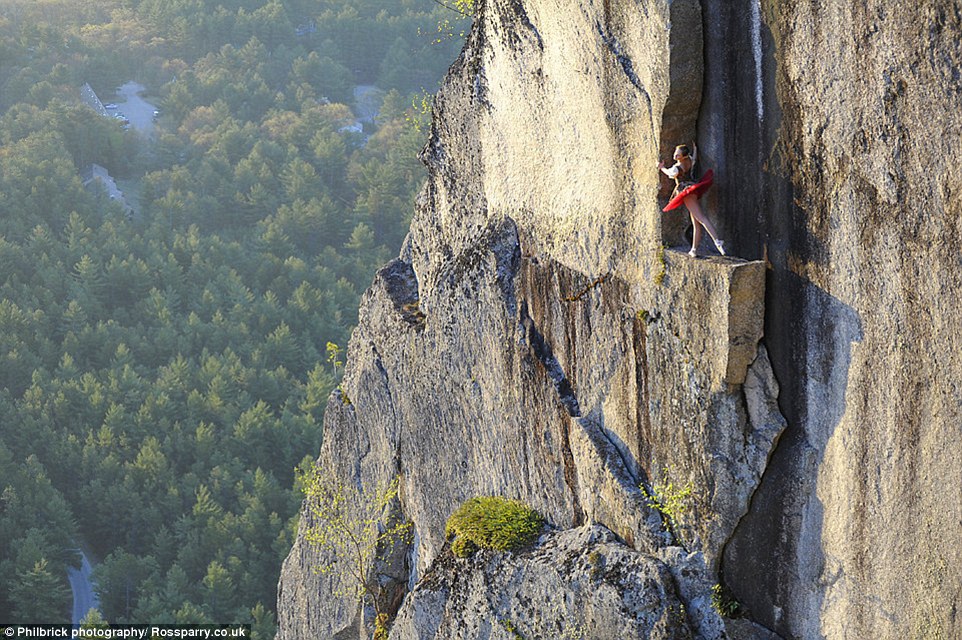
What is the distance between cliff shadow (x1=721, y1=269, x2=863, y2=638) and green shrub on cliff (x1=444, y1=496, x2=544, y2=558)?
3069 mm

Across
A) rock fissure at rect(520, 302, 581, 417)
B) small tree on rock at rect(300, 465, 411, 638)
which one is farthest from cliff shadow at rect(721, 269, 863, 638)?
small tree on rock at rect(300, 465, 411, 638)

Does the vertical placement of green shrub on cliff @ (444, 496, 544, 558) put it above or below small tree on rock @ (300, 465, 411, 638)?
above

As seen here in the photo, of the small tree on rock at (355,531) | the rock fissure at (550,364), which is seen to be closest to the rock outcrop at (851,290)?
the rock fissure at (550,364)

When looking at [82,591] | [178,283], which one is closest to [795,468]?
[82,591]

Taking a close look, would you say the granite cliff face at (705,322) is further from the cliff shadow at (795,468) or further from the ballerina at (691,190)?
the ballerina at (691,190)

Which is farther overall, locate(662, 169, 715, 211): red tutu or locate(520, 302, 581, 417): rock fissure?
locate(520, 302, 581, 417): rock fissure

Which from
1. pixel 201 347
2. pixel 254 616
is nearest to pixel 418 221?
pixel 254 616

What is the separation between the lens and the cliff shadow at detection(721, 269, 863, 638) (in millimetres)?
9500

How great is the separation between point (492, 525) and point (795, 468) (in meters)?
4.73

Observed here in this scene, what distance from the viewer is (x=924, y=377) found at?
8.55m

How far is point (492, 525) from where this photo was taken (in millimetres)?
13781

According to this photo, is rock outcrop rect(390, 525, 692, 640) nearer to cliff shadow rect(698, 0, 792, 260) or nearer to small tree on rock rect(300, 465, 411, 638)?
small tree on rock rect(300, 465, 411, 638)

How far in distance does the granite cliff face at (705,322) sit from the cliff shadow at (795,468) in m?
0.03

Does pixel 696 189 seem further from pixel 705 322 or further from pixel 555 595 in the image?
pixel 555 595
